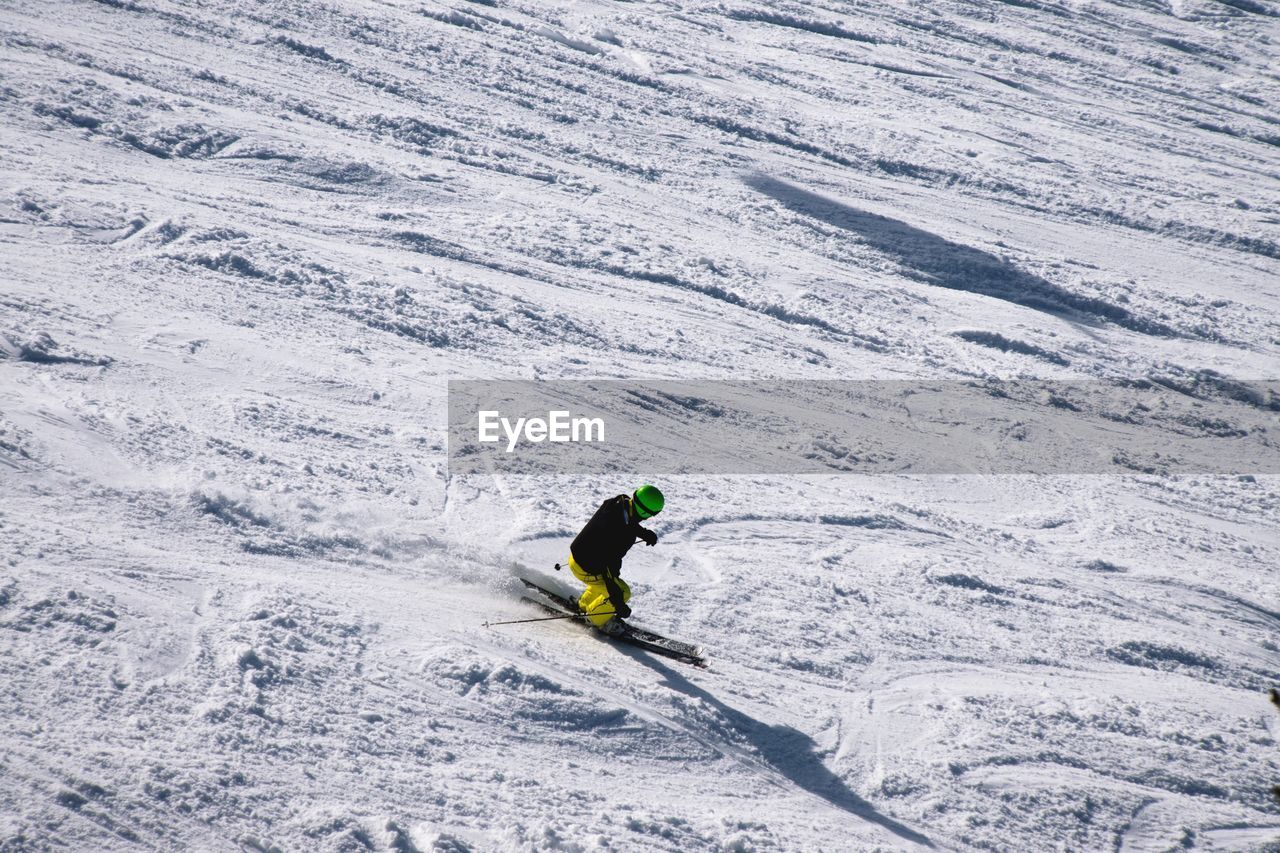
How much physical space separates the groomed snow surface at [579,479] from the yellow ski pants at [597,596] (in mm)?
162

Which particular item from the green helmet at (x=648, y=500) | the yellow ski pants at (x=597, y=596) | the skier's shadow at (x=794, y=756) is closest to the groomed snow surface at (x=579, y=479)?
the skier's shadow at (x=794, y=756)

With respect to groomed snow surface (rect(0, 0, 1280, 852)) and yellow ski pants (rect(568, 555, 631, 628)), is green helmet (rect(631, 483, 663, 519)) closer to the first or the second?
yellow ski pants (rect(568, 555, 631, 628))

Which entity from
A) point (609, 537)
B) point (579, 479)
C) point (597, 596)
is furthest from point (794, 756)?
point (579, 479)

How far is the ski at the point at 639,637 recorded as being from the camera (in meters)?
6.77

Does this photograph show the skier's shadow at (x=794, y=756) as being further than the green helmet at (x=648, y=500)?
No

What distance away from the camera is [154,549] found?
265 inches

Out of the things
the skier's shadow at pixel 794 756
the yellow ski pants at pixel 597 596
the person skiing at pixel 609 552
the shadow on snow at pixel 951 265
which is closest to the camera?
the skier's shadow at pixel 794 756

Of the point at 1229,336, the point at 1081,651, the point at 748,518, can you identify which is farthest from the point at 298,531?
the point at 1229,336

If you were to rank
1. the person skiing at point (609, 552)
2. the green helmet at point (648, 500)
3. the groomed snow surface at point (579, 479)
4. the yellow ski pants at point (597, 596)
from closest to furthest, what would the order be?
the groomed snow surface at point (579, 479), the green helmet at point (648, 500), the person skiing at point (609, 552), the yellow ski pants at point (597, 596)

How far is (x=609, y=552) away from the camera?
22.2 feet

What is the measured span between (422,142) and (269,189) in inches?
97.6

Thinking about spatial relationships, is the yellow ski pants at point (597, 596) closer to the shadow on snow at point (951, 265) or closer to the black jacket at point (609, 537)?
the black jacket at point (609, 537)

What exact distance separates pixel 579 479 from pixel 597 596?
2.06 metres

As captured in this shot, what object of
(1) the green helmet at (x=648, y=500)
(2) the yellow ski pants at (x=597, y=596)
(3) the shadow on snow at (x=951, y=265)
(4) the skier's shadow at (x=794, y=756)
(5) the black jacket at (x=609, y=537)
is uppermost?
(3) the shadow on snow at (x=951, y=265)
